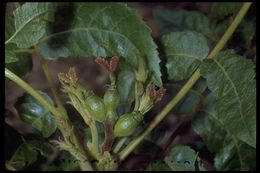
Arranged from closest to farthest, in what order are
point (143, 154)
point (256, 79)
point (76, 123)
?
point (256, 79), point (76, 123), point (143, 154)

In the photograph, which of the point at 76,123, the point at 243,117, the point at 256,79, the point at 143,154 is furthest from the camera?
the point at 143,154

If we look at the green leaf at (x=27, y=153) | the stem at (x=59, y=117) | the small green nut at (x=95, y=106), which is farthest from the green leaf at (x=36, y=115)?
the small green nut at (x=95, y=106)

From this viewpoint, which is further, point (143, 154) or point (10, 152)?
point (143, 154)

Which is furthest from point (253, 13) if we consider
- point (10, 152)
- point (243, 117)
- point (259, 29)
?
point (10, 152)

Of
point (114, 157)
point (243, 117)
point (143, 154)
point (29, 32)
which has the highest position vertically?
point (29, 32)

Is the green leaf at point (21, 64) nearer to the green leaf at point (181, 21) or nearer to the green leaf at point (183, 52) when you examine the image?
the green leaf at point (183, 52)

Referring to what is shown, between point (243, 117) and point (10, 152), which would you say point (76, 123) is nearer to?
point (10, 152)
